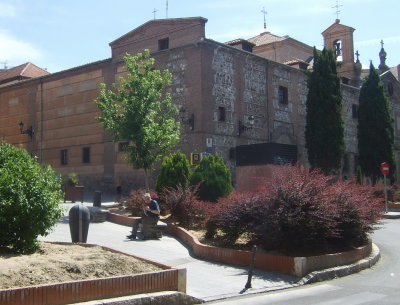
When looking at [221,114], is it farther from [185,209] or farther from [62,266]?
[62,266]

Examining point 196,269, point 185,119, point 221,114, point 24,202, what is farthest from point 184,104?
point 24,202

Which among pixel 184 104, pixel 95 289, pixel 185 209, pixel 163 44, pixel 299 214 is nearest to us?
pixel 95 289

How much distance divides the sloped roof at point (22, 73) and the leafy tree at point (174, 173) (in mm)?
26140

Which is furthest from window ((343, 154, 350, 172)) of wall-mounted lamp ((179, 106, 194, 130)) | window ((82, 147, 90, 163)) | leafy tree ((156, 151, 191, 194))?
leafy tree ((156, 151, 191, 194))

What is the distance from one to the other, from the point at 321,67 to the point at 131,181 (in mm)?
14544

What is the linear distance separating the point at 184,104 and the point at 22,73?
18889 mm

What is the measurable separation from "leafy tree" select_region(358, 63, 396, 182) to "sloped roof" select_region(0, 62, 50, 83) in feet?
88.9

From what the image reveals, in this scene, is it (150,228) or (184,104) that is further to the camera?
(184,104)

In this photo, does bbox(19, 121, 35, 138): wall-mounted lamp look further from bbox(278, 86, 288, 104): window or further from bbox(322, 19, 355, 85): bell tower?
bbox(322, 19, 355, 85): bell tower

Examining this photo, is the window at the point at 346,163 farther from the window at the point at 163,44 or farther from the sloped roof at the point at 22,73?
the sloped roof at the point at 22,73

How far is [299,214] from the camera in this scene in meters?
11.4

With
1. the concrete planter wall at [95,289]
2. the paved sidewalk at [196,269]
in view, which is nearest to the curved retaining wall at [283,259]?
the paved sidewalk at [196,269]

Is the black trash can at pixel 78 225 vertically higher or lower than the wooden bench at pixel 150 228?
higher

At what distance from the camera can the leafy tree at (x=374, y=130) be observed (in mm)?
38125
